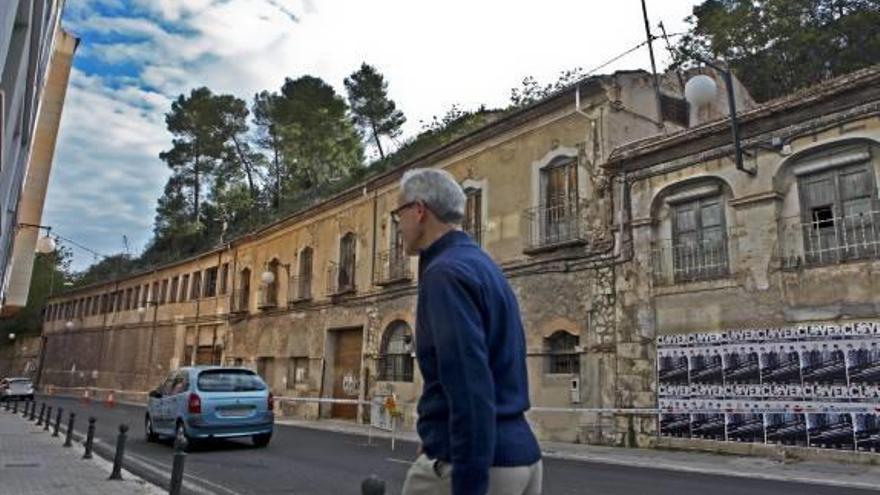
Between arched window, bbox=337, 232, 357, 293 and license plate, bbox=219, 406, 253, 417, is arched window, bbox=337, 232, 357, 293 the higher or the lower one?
the higher one

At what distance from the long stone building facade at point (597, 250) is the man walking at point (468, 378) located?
11.2m

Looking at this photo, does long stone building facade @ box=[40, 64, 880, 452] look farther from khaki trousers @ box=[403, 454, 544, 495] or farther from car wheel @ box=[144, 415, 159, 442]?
khaki trousers @ box=[403, 454, 544, 495]

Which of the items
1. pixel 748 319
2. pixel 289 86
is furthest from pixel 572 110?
pixel 289 86

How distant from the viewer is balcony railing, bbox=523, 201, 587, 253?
1617 cm

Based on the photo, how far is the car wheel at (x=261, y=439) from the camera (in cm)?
1329

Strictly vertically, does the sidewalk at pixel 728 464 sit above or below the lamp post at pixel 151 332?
below

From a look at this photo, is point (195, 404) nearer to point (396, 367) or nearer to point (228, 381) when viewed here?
point (228, 381)

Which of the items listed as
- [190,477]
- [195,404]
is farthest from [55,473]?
[195,404]

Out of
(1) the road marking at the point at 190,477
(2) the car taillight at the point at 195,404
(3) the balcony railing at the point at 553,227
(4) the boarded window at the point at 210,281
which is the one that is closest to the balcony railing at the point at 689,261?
(3) the balcony railing at the point at 553,227

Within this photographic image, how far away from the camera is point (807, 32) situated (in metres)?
24.2

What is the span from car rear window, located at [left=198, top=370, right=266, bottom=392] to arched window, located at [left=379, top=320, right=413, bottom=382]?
766 centimetres

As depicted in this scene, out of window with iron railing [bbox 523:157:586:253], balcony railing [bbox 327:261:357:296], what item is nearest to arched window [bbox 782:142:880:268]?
window with iron railing [bbox 523:157:586:253]

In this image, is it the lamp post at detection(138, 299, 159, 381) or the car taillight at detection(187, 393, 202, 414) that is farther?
the lamp post at detection(138, 299, 159, 381)

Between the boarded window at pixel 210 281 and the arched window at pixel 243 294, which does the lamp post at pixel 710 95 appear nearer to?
the arched window at pixel 243 294
